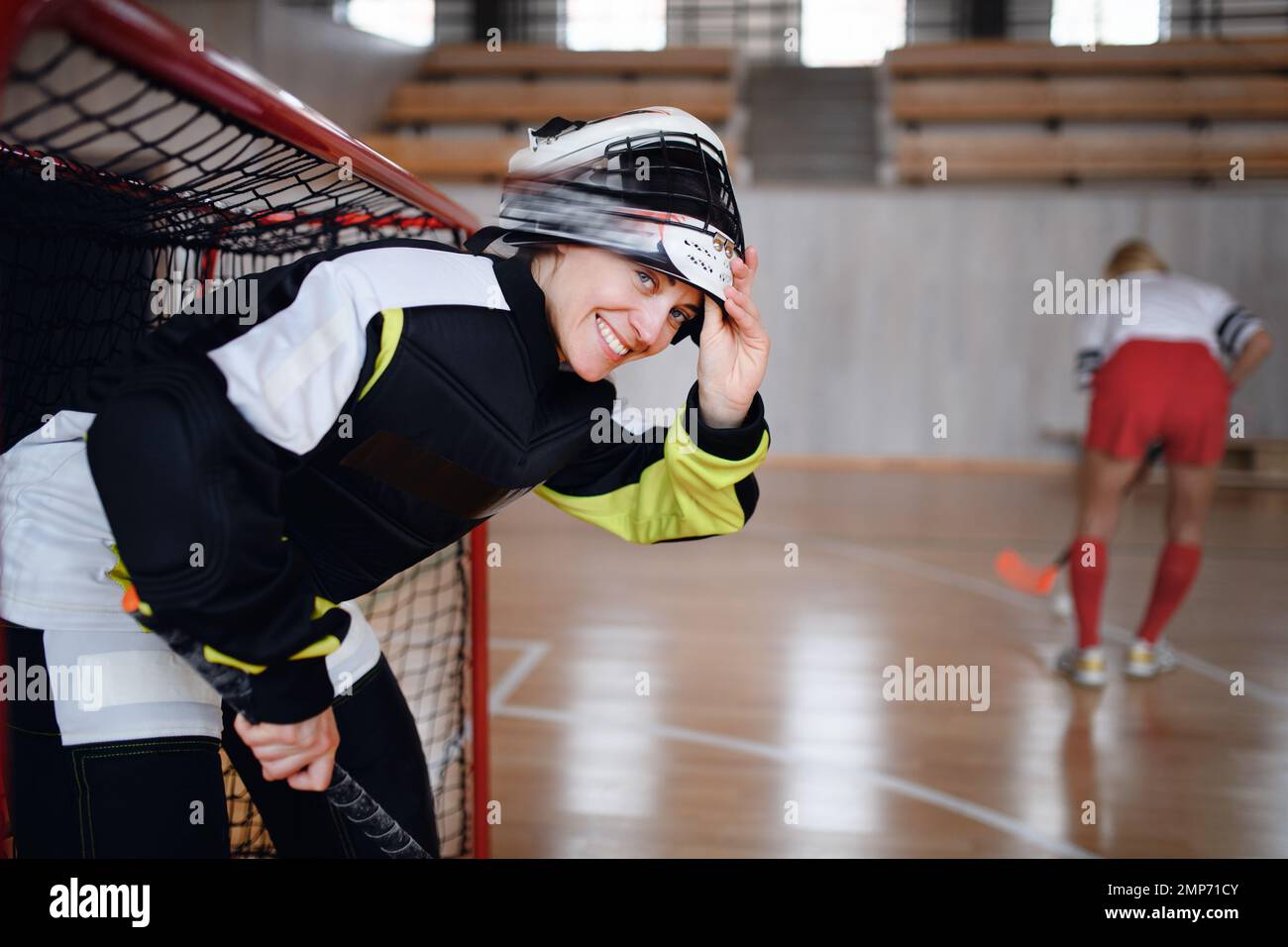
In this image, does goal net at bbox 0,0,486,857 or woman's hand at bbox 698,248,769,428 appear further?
woman's hand at bbox 698,248,769,428

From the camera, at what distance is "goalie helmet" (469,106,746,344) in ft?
3.36

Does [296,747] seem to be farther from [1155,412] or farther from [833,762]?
[1155,412]

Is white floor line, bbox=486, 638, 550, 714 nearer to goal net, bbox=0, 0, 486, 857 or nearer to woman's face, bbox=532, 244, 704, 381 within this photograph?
goal net, bbox=0, 0, 486, 857

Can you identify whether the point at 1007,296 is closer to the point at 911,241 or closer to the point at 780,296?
the point at 911,241

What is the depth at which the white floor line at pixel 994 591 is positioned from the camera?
3.61 metres

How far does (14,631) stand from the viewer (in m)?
1.08

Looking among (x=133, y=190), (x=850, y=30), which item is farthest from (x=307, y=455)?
(x=850, y=30)

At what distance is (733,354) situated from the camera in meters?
1.12

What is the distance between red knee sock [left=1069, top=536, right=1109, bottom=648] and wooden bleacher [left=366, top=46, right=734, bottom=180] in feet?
24.3

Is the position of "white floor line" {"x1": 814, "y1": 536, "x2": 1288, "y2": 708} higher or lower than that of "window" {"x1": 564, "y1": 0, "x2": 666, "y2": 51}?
lower

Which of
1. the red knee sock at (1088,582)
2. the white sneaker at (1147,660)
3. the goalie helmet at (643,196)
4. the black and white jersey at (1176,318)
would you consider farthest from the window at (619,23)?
the goalie helmet at (643,196)

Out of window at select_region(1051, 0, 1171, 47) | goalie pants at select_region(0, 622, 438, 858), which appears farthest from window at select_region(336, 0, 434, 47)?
goalie pants at select_region(0, 622, 438, 858)

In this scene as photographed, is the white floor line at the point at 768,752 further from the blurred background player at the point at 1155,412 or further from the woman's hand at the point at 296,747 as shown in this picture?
the woman's hand at the point at 296,747

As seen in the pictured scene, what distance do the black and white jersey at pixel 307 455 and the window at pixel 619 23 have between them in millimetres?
12102
